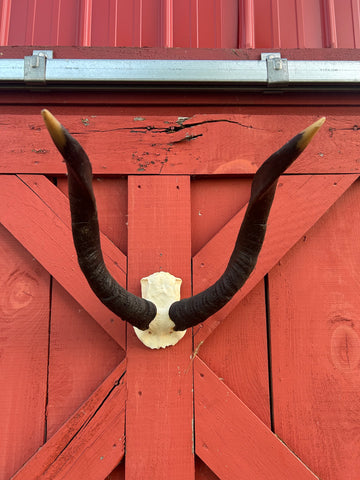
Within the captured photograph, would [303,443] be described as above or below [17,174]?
below

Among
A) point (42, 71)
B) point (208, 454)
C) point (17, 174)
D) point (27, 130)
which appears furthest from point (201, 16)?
point (208, 454)

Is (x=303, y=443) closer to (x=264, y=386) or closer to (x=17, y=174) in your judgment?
(x=264, y=386)

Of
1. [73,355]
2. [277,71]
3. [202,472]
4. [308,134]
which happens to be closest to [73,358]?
[73,355]

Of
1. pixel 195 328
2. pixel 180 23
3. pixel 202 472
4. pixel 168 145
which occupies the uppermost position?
pixel 180 23

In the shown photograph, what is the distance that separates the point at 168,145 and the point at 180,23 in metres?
0.55

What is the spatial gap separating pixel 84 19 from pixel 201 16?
0.46 meters

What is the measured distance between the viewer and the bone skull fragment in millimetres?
646

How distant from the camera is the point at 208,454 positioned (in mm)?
1076

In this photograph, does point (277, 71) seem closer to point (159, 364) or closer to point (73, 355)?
point (159, 364)

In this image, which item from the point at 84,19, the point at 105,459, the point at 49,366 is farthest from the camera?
the point at 84,19

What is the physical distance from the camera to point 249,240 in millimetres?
823

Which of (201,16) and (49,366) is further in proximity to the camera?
(201,16)

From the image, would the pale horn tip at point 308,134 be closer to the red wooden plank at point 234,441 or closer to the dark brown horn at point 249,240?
the dark brown horn at point 249,240

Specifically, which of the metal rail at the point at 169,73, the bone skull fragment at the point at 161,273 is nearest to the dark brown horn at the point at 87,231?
the bone skull fragment at the point at 161,273
